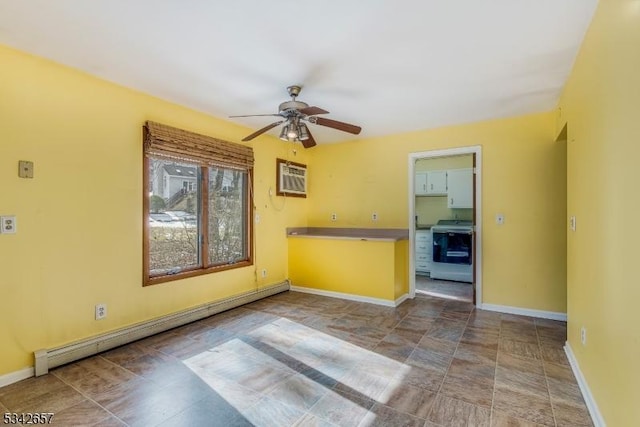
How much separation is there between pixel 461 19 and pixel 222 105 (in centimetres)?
246

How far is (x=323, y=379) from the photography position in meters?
2.30

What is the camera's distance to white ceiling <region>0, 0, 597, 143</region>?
1877mm

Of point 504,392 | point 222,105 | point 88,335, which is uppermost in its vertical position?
point 222,105

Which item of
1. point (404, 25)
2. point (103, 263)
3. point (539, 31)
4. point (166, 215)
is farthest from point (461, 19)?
point (103, 263)

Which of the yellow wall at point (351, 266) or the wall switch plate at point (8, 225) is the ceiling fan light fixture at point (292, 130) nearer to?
the yellow wall at point (351, 266)

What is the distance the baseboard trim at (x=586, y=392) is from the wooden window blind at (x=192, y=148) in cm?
391

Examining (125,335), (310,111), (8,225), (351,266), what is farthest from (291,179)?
(8,225)

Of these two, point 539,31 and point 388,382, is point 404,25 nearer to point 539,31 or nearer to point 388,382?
point 539,31

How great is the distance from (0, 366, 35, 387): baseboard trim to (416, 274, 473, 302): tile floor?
4513 mm

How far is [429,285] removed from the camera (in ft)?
17.5

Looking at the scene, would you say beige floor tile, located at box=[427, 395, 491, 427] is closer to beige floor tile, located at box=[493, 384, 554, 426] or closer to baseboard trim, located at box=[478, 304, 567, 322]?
beige floor tile, located at box=[493, 384, 554, 426]

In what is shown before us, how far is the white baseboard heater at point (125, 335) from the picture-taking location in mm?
2412

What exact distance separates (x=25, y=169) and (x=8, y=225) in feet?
1.41

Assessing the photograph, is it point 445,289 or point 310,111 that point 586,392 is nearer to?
point 310,111
